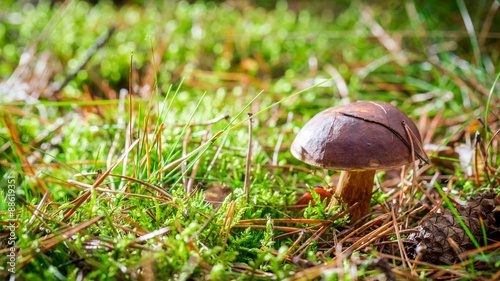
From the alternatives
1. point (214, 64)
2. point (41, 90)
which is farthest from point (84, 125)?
point (214, 64)

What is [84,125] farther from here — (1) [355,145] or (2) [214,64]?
(1) [355,145]

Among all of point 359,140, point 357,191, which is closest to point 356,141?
point 359,140

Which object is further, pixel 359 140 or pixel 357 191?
pixel 357 191

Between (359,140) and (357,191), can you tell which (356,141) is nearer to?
(359,140)

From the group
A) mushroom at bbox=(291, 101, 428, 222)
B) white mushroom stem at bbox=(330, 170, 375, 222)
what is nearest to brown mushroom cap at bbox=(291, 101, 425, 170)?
mushroom at bbox=(291, 101, 428, 222)

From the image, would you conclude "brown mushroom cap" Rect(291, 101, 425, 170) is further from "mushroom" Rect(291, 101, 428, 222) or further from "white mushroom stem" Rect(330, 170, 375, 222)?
"white mushroom stem" Rect(330, 170, 375, 222)

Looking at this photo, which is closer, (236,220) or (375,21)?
(236,220)
